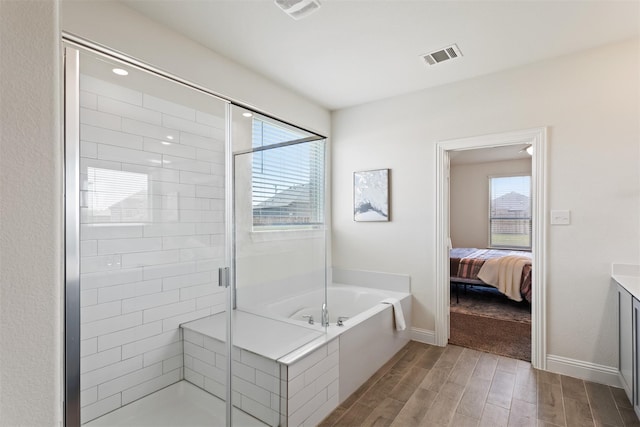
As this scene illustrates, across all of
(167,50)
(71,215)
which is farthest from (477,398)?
(167,50)

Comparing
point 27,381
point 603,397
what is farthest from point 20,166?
point 603,397

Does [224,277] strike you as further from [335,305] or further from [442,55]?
[442,55]

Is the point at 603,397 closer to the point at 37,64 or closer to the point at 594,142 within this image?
the point at 594,142

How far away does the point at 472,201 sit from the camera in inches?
265

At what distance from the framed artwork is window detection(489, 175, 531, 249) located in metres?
4.16

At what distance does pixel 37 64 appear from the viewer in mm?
609

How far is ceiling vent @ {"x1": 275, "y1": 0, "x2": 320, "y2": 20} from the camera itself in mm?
1913

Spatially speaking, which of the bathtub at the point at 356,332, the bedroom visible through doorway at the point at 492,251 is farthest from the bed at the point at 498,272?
the bathtub at the point at 356,332

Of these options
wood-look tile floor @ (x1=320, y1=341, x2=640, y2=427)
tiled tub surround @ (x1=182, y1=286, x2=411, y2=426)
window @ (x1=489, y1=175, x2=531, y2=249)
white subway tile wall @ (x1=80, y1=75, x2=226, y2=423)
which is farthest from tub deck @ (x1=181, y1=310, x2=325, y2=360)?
window @ (x1=489, y1=175, x2=531, y2=249)

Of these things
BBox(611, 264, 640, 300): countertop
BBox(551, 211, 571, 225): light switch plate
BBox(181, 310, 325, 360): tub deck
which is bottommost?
BBox(181, 310, 325, 360): tub deck

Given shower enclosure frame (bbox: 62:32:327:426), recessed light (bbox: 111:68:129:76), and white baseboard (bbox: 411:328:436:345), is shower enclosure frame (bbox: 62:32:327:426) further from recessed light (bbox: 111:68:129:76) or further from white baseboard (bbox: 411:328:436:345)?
white baseboard (bbox: 411:328:436:345)

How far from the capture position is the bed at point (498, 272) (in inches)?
164

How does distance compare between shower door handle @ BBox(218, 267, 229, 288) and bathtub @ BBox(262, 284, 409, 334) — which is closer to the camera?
shower door handle @ BBox(218, 267, 229, 288)

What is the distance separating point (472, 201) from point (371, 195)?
4177mm
